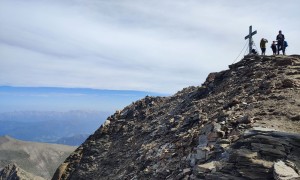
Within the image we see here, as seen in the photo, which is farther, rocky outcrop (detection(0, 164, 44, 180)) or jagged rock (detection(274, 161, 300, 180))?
rocky outcrop (detection(0, 164, 44, 180))

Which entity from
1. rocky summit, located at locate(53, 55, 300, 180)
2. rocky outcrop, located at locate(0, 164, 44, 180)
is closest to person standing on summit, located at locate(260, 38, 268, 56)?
rocky summit, located at locate(53, 55, 300, 180)

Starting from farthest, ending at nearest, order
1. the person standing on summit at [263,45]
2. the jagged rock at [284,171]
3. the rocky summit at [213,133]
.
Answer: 1. the person standing on summit at [263,45]
2. the rocky summit at [213,133]
3. the jagged rock at [284,171]

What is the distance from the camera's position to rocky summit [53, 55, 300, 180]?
739 inches

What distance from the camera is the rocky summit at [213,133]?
18781mm

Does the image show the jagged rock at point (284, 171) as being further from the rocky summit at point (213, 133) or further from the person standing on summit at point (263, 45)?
the person standing on summit at point (263, 45)

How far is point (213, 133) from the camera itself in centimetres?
2367

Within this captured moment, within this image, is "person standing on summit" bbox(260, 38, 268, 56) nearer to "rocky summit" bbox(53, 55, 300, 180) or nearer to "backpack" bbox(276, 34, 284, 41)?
"backpack" bbox(276, 34, 284, 41)

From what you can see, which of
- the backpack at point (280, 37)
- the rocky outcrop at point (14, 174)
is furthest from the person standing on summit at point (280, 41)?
the rocky outcrop at point (14, 174)

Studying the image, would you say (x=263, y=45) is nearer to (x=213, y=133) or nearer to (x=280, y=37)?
(x=280, y=37)

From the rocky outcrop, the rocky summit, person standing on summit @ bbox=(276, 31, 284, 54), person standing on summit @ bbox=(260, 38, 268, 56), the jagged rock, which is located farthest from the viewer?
the rocky outcrop

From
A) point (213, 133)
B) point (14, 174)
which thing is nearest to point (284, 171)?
point (213, 133)

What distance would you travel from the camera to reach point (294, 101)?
24406 mm

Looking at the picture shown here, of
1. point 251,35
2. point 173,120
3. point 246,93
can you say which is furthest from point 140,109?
point 246,93

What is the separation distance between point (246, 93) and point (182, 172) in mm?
10359
